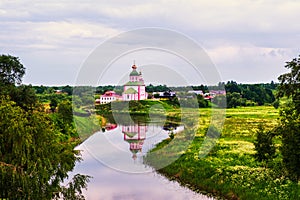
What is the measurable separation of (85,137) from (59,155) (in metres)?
34.3

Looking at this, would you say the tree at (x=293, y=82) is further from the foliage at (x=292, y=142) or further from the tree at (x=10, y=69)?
the tree at (x=10, y=69)

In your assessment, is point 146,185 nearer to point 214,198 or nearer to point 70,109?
point 214,198

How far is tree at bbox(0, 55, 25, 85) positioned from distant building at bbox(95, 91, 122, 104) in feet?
106

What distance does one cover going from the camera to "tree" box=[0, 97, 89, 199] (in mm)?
15484

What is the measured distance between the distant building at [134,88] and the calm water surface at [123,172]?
129 ft

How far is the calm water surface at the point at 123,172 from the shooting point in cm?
2556

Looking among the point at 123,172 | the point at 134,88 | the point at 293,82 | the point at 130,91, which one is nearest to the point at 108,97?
the point at 130,91

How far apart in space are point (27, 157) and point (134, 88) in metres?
75.6

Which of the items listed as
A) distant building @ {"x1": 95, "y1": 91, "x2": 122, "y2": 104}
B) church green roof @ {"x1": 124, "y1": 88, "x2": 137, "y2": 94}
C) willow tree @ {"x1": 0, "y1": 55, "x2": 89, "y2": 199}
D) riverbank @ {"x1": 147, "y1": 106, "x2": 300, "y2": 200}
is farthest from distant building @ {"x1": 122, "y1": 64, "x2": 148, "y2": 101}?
willow tree @ {"x1": 0, "y1": 55, "x2": 89, "y2": 199}

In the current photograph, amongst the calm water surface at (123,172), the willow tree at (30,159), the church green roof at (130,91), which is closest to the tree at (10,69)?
the calm water surface at (123,172)

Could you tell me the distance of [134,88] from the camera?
91.6 m

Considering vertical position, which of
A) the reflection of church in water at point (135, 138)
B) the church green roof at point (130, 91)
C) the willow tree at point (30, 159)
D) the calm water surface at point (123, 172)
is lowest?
the calm water surface at point (123, 172)

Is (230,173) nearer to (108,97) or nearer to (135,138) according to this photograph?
(135,138)

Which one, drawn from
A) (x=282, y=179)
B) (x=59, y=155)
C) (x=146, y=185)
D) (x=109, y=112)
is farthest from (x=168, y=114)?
(x=59, y=155)
